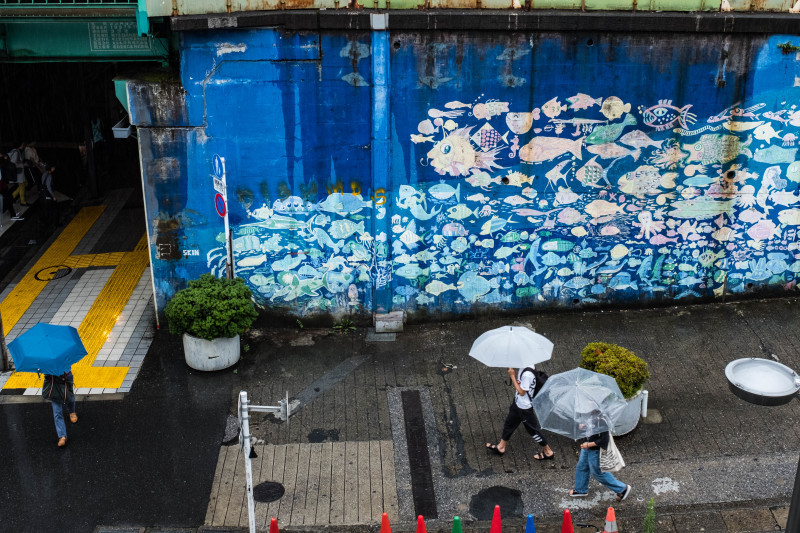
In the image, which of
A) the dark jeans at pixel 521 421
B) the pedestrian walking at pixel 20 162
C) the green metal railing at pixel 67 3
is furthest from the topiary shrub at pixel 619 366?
the pedestrian walking at pixel 20 162

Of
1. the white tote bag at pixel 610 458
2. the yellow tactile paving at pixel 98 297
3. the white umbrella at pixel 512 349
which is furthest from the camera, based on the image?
the yellow tactile paving at pixel 98 297

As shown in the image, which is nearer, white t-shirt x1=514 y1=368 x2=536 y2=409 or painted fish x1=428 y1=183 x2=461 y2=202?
white t-shirt x1=514 y1=368 x2=536 y2=409

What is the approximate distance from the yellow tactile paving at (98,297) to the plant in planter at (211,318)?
1.23 metres

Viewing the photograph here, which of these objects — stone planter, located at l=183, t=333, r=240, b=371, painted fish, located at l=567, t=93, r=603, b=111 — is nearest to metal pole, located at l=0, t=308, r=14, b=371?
stone planter, located at l=183, t=333, r=240, b=371

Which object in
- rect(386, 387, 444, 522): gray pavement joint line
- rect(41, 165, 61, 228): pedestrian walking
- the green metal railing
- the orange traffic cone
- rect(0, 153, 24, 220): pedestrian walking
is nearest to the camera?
the orange traffic cone

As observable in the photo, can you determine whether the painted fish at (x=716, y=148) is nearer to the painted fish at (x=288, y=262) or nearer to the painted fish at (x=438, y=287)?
the painted fish at (x=438, y=287)

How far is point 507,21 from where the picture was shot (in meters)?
12.2

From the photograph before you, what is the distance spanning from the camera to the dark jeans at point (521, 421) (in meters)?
10.5

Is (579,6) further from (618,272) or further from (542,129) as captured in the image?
(618,272)

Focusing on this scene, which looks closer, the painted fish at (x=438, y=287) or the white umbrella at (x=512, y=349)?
the white umbrella at (x=512, y=349)

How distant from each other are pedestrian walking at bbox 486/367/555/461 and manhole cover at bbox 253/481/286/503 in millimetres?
2751

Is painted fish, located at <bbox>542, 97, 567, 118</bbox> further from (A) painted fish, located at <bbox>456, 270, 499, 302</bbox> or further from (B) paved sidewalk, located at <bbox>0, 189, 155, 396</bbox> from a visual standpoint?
(B) paved sidewalk, located at <bbox>0, 189, 155, 396</bbox>

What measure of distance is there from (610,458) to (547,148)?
5.31 meters

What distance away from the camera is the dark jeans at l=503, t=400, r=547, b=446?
413 inches
